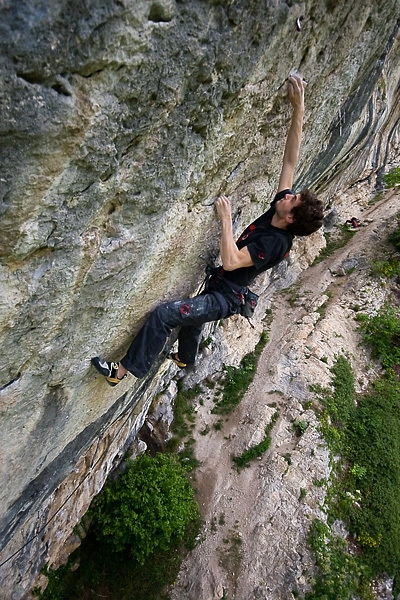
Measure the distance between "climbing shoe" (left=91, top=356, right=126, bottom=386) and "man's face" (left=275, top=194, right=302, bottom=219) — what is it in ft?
10.1

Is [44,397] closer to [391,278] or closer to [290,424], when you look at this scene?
[290,424]

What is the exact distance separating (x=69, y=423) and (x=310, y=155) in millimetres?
6938

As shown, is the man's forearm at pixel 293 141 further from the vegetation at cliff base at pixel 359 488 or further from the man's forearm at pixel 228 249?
the vegetation at cliff base at pixel 359 488

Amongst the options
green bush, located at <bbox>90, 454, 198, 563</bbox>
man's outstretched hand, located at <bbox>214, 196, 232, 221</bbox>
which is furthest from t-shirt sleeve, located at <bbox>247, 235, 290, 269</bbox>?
green bush, located at <bbox>90, 454, 198, 563</bbox>

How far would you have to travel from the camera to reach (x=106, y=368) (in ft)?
18.0

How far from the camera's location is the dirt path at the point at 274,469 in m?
10.7

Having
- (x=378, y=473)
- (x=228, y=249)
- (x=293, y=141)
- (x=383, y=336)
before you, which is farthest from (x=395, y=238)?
(x=228, y=249)

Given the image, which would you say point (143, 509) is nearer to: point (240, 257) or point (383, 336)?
point (240, 257)

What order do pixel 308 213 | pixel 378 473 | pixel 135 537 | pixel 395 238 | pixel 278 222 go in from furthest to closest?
1. pixel 395 238
2. pixel 378 473
3. pixel 135 537
4. pixel 278 222
5. pixel 308 213

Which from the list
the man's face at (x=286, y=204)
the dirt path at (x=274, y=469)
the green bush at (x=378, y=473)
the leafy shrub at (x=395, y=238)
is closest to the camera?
the man's face at (x=286, y=204)

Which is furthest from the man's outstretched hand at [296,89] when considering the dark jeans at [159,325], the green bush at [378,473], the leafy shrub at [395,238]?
the leafy shrub at [395,238]

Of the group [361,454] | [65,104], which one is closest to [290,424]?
[361,454]

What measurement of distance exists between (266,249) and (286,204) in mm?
624

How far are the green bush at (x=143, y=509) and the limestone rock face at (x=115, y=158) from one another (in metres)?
3.72
